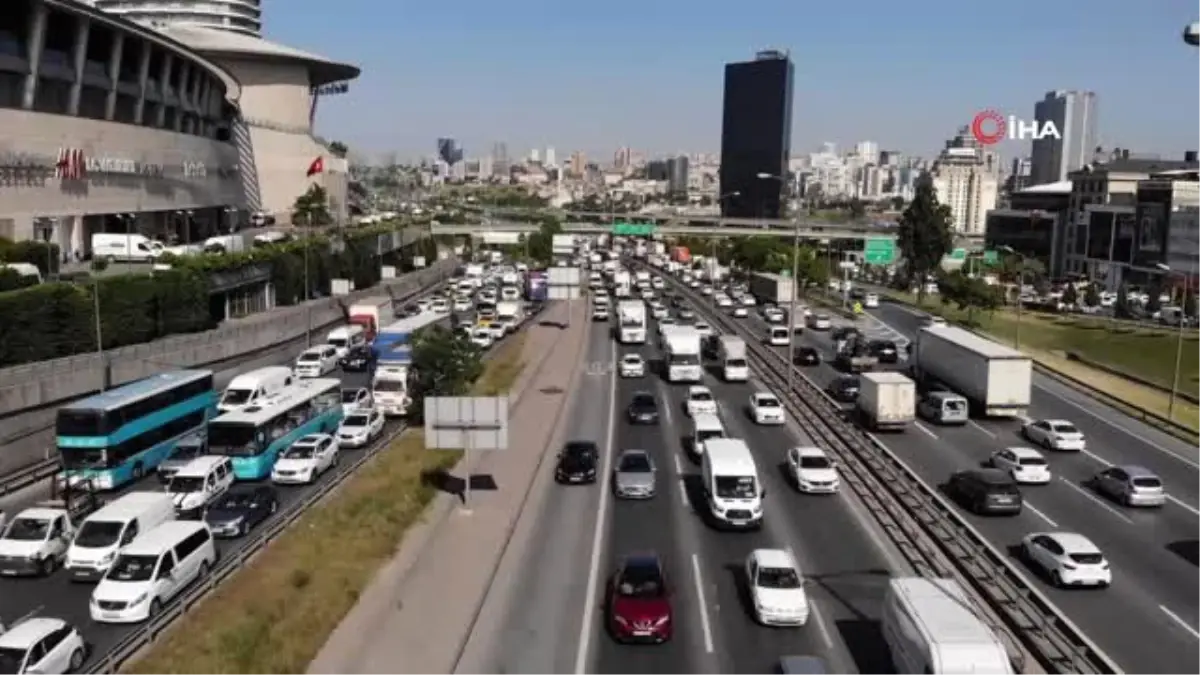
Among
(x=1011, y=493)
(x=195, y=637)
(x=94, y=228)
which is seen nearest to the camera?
(x=195, y=637)

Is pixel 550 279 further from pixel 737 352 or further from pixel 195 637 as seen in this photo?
pixel 195 637

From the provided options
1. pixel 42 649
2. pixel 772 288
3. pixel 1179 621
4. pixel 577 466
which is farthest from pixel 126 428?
pixel 772 288

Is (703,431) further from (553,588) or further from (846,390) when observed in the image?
(846,390)

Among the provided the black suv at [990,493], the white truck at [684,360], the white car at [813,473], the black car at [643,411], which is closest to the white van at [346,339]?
the white truck at [684,360]

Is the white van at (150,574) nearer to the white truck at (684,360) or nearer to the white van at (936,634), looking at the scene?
the white van at (936,634)

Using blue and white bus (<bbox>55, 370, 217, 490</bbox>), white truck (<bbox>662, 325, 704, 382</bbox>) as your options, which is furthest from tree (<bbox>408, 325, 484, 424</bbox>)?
white truck (<bbox>662, 325, 704, 382</bbox>)

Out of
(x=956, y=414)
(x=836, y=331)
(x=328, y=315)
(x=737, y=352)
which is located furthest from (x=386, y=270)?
(x=956, y=414)

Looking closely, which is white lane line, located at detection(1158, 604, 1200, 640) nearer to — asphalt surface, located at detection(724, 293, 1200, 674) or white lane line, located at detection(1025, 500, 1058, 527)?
asphalt surface, located at detection(724, 293, 1200, 674)
